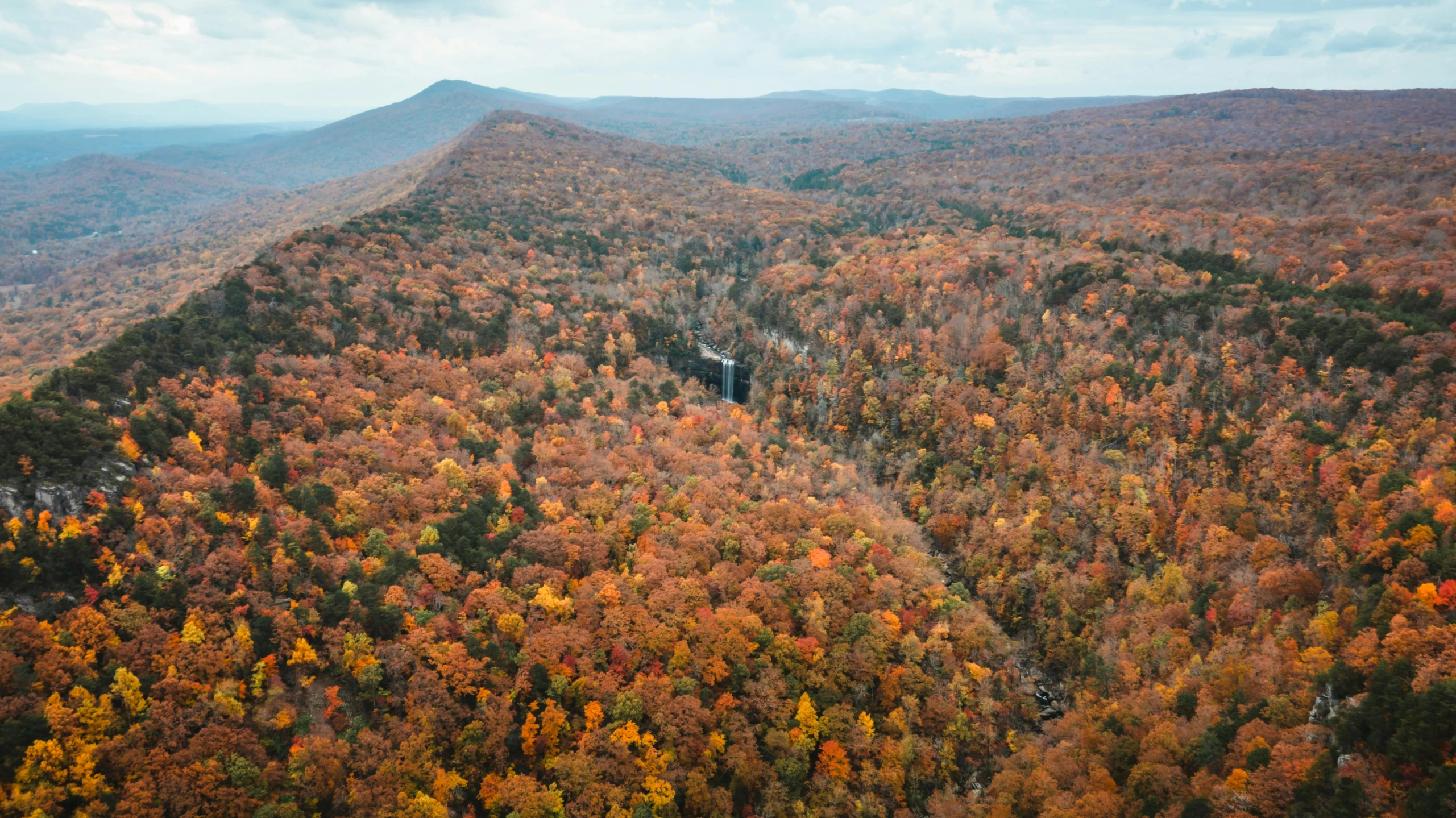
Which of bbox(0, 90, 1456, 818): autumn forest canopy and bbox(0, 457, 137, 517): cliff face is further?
bbox(0, 457, 137, 517): cliff face

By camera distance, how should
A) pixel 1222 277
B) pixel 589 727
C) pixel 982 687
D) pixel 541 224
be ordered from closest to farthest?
pixel 589 727 < pixel 982 687 < pixel 1222 277 < pixel 541 224

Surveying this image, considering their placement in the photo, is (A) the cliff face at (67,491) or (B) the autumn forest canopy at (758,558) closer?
(B) the autumn forest canopy at (758,558)

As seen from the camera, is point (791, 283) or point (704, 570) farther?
point (791, 283)

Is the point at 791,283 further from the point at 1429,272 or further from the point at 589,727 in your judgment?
the point at 589,727

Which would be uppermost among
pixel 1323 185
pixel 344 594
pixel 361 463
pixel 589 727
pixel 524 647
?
pixel 1323 185

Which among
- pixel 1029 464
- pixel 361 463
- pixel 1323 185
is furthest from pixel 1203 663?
pixel 1323 185

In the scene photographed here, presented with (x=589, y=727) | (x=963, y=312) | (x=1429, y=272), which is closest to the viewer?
(x=589, y=727)

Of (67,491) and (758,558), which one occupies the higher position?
(67,491)

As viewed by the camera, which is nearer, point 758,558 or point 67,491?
point 67,491
